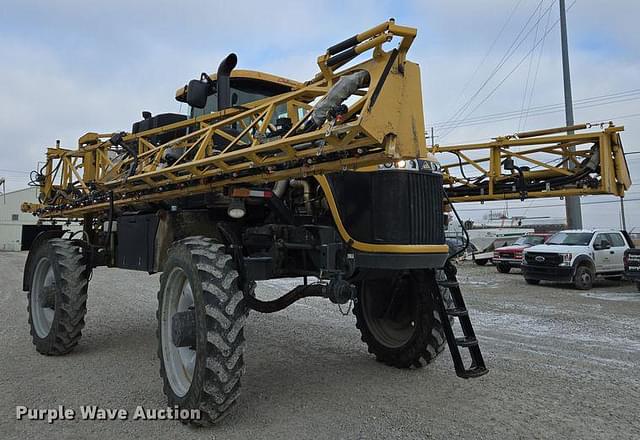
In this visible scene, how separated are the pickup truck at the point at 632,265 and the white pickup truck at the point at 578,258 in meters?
1.31

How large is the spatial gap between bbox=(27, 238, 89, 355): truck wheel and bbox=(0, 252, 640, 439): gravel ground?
0.22 m

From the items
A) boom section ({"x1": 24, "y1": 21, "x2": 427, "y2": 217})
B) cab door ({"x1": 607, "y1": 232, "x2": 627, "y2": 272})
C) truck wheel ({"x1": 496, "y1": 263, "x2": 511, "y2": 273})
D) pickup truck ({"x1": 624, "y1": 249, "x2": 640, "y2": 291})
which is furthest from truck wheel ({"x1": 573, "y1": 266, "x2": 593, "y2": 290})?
boom section ({"x1": 24, "y1": 21, "x2": 427, "y2": 217})

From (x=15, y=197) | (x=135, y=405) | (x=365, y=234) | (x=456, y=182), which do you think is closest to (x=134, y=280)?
(x=456, y=182)

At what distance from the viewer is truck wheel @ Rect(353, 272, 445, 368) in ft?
17.4

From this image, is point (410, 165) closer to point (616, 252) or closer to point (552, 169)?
point (552, 169)

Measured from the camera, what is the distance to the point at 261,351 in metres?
6.43

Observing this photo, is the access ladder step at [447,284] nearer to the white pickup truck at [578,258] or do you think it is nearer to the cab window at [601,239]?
the white pickup truck at [578,258]

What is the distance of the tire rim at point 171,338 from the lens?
442 cm

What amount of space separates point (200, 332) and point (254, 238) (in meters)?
1.14

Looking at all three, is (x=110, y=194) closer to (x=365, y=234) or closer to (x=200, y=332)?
(x=200, y=332)

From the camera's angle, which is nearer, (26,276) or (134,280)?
(26,276)

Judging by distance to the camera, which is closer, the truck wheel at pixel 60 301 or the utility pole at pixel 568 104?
the truck wheel at pixel 60 301

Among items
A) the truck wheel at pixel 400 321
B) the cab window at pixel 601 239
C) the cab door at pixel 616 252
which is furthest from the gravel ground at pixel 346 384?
the cab door at pixel 616 252

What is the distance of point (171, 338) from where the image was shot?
4578 millimetres
